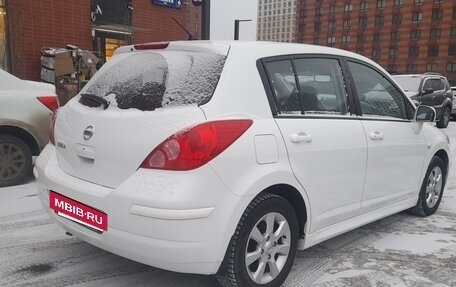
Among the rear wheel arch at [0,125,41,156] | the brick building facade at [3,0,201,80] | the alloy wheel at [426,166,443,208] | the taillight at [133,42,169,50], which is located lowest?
the alloy wheel at [426,166,443,208]

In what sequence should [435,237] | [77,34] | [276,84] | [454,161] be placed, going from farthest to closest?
1. [77,34]
2. [454,161]
3. [435,237]
4. [276,84]

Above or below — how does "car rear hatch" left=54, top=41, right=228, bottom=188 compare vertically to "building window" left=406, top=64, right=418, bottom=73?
above

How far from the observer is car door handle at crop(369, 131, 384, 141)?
3.49 meters

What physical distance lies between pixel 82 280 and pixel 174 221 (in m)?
1.09

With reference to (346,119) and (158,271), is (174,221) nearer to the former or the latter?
(158,271)

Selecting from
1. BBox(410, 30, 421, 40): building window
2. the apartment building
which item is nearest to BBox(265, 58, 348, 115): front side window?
BBox(410, 30, 421, 40): building window

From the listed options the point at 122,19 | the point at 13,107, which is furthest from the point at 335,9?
the point at 13,107

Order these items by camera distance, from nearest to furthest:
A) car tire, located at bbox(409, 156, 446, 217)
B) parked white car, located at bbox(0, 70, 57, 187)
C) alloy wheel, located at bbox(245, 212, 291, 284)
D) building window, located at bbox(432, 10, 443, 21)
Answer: alloy wheel, located at bbox(245, 212, 291, 284) < car tire, located at bbox(409, 156, 446, 217) < parked white car, located at bbox(0, 70, 57, 187) < building window, located at bbox(432, 10, 443, 21)

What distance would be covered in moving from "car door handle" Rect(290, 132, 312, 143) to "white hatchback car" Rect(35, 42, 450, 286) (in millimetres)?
10

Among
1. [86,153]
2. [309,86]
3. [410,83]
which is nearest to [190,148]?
[86,153]

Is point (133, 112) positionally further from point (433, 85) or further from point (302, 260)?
point (433, 85)

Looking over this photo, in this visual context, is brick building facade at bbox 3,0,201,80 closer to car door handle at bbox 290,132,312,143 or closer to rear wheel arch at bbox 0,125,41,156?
rear wheel arch at bbox 0,125,41,156

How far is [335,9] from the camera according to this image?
82812mm

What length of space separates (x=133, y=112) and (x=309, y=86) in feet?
4.27
